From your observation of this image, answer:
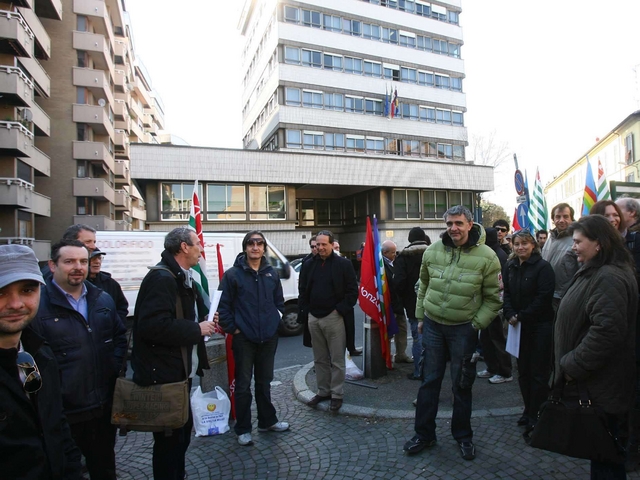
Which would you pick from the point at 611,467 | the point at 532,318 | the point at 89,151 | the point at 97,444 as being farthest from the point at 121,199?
the point at 611,467

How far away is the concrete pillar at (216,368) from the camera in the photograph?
4797 millimetres

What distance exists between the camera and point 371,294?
5891 millimetres

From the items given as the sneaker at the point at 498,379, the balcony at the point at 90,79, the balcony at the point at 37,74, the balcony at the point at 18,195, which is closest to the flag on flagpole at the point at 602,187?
the sneaker at the point at 498,379

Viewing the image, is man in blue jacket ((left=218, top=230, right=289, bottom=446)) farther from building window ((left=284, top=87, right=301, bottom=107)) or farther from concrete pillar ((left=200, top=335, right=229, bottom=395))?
building window ((left=284, top=87, right=301, bottom=107))

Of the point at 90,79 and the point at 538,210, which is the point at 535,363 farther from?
the point at 90,79

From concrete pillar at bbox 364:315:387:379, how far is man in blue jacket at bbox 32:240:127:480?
349 cm

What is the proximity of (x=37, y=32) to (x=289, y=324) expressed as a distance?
27.1 metres

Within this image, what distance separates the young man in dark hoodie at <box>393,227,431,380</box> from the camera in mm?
5903

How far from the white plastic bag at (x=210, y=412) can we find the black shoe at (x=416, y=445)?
185 centimetres

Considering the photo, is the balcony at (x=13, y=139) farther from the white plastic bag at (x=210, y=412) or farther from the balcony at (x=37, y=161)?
the white plastic bag at (x=210, y=412)

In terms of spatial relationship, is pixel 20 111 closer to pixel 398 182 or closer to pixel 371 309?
pixel 398 182

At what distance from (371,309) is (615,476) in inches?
136

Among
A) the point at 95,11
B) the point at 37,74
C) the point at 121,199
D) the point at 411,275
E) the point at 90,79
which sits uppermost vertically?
the point at 95,11

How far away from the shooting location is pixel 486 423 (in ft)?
14.4
